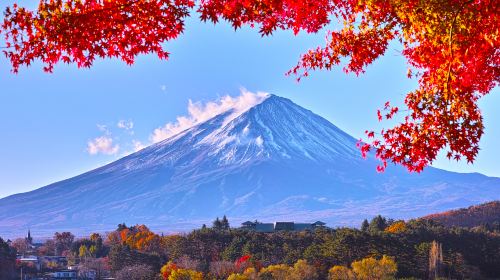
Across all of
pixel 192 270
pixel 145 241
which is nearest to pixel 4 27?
pixel 192 270

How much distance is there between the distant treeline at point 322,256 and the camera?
59.3 metres

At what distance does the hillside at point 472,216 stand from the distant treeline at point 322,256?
32.7 meters

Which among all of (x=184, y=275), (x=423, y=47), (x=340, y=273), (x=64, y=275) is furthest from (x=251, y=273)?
(x=423, y=47)

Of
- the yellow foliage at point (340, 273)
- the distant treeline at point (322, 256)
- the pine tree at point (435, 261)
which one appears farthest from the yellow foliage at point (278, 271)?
the pine tree at point (435, 261)

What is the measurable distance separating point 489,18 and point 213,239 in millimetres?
66556

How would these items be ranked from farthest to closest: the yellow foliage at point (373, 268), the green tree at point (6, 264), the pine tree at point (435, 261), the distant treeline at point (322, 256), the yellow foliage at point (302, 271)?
the green tree at point (6, 264)
the pine tree at point (435, 261)
the distant treeline at point (322, 256)
the yellow foliage at point (373, 268)
the yellow foliage at point (302, 271)

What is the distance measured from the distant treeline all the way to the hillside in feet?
107

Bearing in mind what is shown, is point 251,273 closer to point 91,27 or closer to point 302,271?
point 302,271

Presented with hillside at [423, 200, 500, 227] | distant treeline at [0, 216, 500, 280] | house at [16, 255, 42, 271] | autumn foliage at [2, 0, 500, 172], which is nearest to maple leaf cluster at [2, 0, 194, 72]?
autumn foliage at [2, 0, 500, 172]

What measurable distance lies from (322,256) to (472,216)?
167 ft

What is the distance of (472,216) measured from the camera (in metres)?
107

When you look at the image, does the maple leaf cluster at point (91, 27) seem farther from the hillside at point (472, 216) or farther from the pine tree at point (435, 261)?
the hillside at point (472, 216)

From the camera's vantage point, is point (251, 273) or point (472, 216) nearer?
point (251, 273)

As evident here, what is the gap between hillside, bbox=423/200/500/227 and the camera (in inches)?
4072
